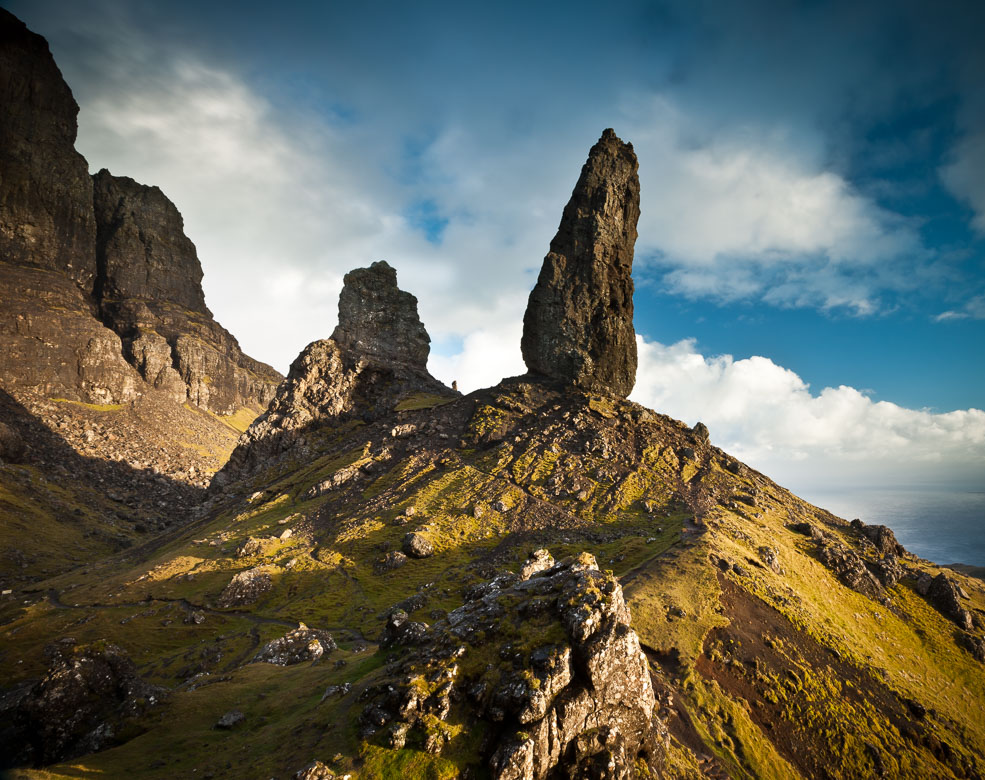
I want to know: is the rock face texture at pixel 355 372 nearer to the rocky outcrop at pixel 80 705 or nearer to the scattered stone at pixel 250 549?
the scattered stone at pixel 250 549

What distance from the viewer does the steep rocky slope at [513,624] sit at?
3077cm

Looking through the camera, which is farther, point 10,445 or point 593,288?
point 10,445

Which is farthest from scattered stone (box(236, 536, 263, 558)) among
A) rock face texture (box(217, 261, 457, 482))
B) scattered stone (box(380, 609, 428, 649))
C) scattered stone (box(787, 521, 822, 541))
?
scattered stone (box(787, 521, 822, 541))

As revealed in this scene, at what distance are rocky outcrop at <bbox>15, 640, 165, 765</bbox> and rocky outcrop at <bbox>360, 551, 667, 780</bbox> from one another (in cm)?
2824

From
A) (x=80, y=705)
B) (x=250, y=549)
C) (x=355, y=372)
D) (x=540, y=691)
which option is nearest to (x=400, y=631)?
(x=540, y=691)

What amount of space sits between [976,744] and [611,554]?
45.4 metres

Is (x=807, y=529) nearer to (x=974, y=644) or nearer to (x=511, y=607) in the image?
(x=974, y=644)

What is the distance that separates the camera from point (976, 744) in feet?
162

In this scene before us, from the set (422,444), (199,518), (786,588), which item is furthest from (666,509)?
(199,518)

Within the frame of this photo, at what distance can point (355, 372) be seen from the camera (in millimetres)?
168000

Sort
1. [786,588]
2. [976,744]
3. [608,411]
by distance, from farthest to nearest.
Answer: [608,411], [786,588], [976,744]

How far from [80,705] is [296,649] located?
77.5 ft

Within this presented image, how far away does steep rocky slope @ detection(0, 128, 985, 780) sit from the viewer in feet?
101

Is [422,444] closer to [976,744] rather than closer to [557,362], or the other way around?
[557,362]
